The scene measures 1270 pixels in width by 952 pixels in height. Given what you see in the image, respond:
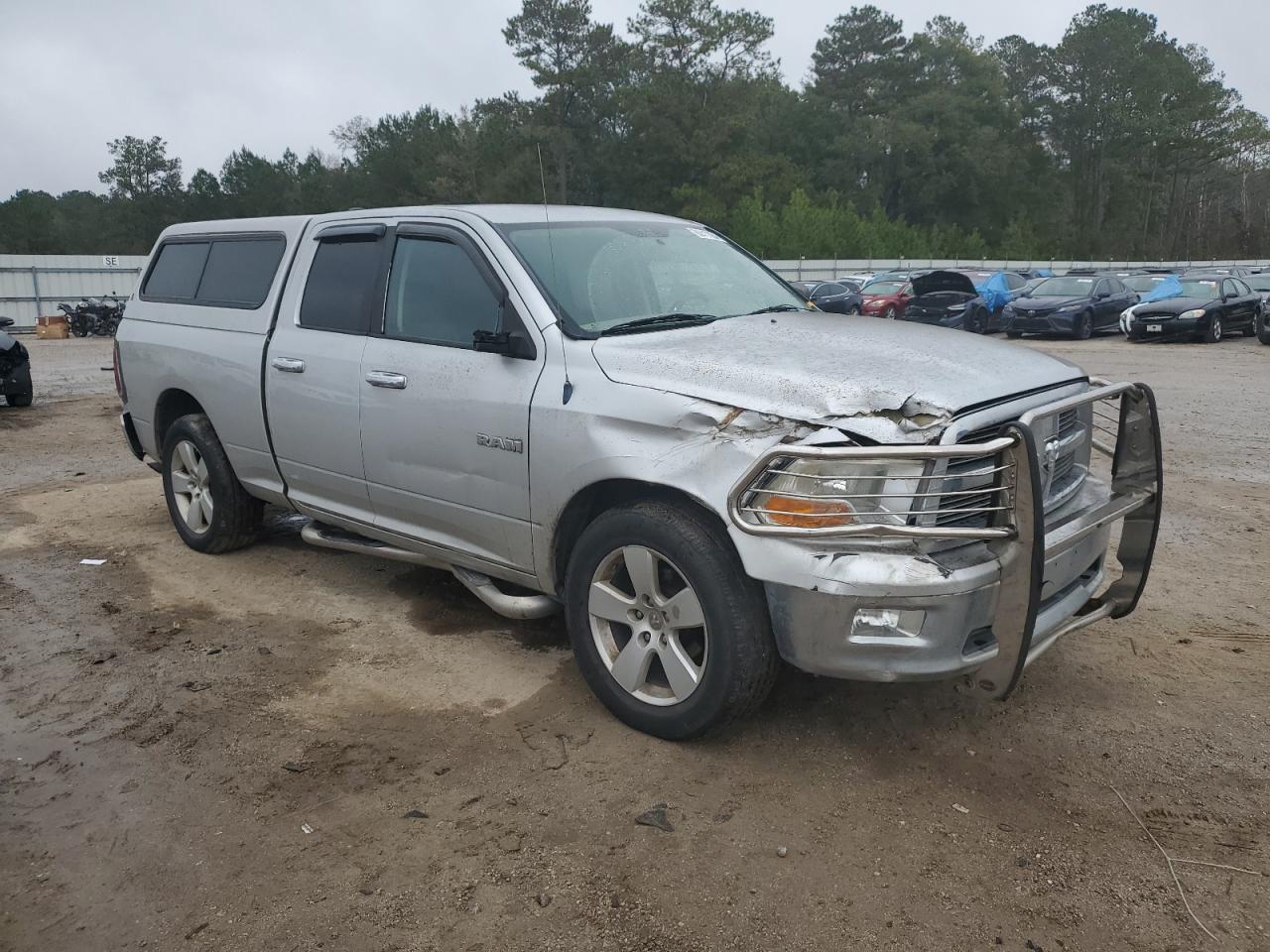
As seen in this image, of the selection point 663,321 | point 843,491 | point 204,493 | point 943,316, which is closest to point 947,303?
point 943,316

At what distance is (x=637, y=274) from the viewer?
4441 mm

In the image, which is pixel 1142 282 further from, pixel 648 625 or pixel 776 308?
pixel 648 625

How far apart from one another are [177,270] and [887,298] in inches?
742

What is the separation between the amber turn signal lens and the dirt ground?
0.93 m

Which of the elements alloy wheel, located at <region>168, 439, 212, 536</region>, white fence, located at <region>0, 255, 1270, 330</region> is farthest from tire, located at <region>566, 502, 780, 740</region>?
white fence, located at <region>0, 255, 1270, 330</region>

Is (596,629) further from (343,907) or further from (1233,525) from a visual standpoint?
Answer: (1233,525)

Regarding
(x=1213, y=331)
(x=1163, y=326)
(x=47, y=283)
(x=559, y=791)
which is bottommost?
(x=559, y=791)

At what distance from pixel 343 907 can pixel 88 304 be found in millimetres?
29991

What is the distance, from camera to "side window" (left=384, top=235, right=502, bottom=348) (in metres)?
4.23


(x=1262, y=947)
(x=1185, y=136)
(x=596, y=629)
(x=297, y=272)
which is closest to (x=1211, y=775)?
(x=1262, y=947)

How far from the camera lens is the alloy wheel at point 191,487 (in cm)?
593

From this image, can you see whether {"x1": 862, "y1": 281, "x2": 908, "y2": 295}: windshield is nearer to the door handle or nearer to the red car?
the red car

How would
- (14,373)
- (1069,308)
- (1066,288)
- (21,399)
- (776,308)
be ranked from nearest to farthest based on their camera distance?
1. (776,308)
2. (14,373)
3. (21,399)
4. (1069,308)
5. (1066,288)

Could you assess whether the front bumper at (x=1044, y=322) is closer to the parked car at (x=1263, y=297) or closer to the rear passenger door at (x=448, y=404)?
the parked car at (x=1263, y=297)
